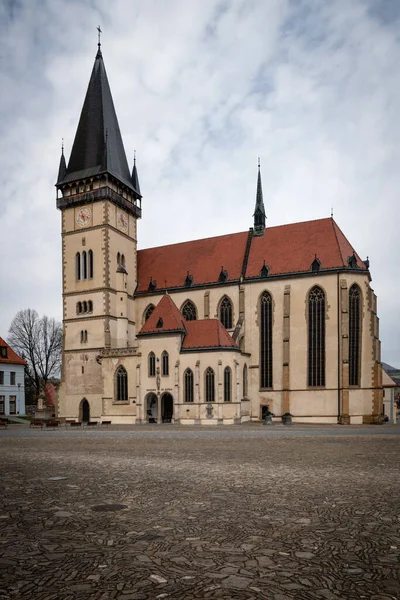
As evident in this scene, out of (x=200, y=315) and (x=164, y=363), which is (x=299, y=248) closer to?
(x=200, y=315)

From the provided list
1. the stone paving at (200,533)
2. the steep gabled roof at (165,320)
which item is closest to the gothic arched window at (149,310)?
the steep gabled roof at (165,320)

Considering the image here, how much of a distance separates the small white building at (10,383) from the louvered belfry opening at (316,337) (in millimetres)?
32581

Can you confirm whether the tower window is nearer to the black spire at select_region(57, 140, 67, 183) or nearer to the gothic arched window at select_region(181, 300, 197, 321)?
the gothic arched window at select_region(181, 300, 197, 321)

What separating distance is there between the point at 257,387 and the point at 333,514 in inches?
1554

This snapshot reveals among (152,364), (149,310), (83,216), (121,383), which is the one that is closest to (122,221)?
(83,216)

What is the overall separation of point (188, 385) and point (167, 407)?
177 inches

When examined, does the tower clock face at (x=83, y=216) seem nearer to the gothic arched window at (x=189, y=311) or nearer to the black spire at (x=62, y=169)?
the black spire at (x=62, y=169)

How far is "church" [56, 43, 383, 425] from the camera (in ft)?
146

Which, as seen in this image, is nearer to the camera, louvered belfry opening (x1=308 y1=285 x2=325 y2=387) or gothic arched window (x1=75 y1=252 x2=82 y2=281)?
louvered belfry opening (x1=308 y1=285 x2=325 y2=387)

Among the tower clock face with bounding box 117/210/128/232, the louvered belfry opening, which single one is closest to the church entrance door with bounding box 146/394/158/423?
the louvered belfry opening

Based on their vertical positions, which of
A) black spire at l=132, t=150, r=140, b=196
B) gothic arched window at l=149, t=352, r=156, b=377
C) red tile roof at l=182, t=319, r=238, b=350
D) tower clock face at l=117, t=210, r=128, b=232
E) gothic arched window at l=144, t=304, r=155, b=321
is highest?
black spire at l=132, t=150, r=140, b=196

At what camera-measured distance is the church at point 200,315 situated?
44406 millimetres

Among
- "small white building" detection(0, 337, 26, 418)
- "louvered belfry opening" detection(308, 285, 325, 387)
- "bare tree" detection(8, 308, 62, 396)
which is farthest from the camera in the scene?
"bare tree" detection(8, 308, 62, 396)

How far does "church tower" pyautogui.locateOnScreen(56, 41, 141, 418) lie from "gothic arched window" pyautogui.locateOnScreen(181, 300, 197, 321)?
5.51 m
